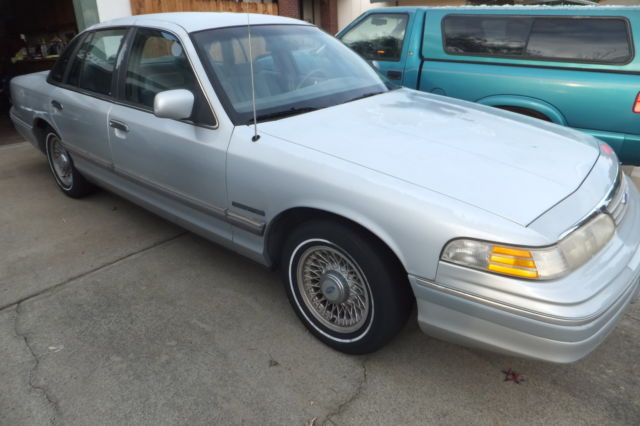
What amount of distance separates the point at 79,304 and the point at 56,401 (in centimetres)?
85

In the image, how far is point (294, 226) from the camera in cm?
256

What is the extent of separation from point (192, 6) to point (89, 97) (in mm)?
5964

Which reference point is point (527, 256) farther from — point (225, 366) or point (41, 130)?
point (41, 130)

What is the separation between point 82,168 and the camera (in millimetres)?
4121

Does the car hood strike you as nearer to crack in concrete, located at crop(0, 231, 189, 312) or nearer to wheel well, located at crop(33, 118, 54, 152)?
crack in concrete, located at crop(0, 231, 189, 312)

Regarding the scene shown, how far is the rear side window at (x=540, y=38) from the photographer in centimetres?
430

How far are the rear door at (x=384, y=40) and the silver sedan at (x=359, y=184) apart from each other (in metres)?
1.87

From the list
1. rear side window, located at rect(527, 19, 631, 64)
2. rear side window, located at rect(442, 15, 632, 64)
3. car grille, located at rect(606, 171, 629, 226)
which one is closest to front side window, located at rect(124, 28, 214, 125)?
car grille, located at rect(606, 171, 629, 226)

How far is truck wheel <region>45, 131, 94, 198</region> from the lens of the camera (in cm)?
438

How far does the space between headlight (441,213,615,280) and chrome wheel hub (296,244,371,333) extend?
540 millimetres

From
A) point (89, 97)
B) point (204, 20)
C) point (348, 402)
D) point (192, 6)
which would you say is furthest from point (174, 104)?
point (192, 6)

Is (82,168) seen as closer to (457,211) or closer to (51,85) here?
(51,85)

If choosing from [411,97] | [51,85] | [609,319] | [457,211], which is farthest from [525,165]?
[51,85]

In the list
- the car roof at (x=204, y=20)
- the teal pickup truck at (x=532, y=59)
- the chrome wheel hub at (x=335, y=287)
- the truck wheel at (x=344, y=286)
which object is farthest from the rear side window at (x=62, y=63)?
the chrome wheel hub at (x=335, y=287)
